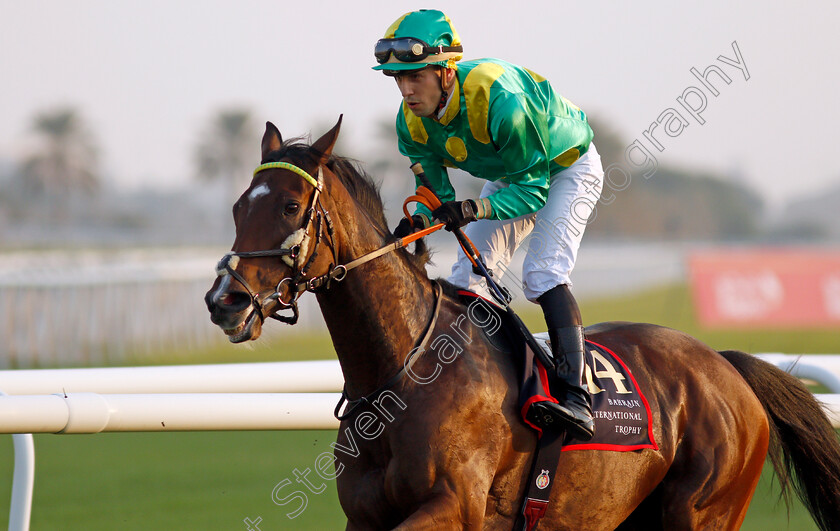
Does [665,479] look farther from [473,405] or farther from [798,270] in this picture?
[798,270]

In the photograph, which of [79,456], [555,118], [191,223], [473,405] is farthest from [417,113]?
[191,223]

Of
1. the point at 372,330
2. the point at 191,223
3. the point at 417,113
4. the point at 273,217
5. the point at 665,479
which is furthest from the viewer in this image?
the point at 191,223

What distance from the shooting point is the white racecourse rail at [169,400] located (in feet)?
9.13

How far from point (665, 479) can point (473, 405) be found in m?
0.93

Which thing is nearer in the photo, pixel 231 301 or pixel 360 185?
pixel 231 301

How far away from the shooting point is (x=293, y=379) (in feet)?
13.3

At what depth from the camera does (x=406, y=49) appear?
2.83m

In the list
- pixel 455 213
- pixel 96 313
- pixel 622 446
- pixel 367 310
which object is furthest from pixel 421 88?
pixel 96 313

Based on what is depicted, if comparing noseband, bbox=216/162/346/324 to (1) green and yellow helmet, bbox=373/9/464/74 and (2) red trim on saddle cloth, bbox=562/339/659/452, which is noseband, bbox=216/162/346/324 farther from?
(2) red trim on saddle cloth, bbox=562/339/659/452

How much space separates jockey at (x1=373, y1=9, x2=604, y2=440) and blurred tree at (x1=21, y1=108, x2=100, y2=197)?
4918 cm

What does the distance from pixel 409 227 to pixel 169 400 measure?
0.91m

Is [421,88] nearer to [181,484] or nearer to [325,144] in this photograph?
[325,144]

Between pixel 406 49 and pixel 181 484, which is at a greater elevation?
pixel 406 49

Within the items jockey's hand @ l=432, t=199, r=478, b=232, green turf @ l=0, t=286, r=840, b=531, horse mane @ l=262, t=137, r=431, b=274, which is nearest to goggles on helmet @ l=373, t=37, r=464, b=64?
horse mane @ l=262, t=137, r=431, b=274
